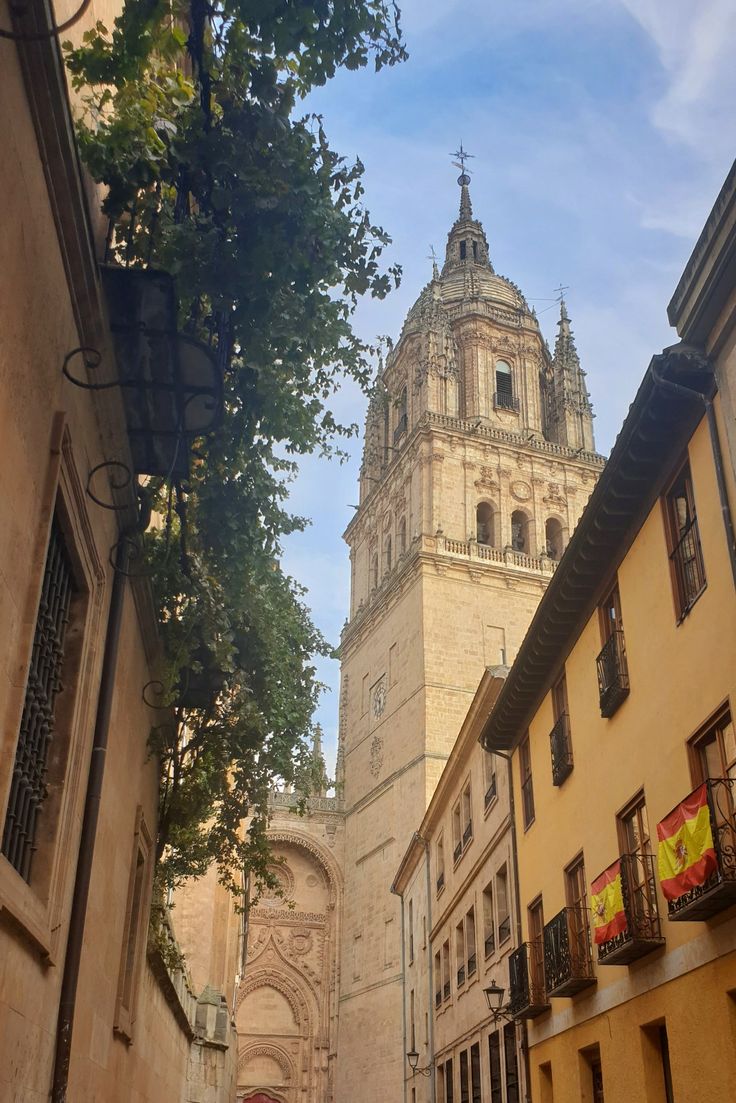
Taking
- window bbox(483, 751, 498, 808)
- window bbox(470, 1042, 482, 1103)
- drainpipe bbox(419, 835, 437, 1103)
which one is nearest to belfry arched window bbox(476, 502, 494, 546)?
drainpipe bbox(419, 835, 437, 1103)

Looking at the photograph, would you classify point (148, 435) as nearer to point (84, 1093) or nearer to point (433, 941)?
point (84, 1093)

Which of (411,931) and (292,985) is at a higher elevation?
(292,985)

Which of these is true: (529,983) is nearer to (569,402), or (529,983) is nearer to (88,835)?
(88,835)

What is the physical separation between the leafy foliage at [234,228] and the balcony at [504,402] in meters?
41.0

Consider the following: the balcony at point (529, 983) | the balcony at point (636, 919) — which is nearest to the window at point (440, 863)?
the balcony at point (529, 983)

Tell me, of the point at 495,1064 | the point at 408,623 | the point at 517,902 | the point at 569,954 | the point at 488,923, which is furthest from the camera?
the point at 408,623

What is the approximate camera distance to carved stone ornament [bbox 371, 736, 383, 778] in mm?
44750

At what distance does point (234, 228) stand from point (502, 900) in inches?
586

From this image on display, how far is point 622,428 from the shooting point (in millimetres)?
11039

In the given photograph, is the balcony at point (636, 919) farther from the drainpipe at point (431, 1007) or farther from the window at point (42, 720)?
the drainpipe at point (431, 1007)

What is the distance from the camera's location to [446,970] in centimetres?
2567

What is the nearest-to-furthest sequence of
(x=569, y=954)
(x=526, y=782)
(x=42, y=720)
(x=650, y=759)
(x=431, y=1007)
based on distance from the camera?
(x=42, y=720), (x=650, y=759), (x=569, y=954), (x=526, y=782), (x=431, y=1007)

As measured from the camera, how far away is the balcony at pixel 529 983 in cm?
1471

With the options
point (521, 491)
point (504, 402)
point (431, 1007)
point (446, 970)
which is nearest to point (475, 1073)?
point (446, 970)
